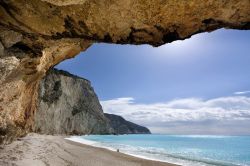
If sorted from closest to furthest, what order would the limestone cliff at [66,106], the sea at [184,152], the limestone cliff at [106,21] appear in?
the limestone cliff at [106,21]
the sea at [184,152]
the limestone cliff at [66,106]

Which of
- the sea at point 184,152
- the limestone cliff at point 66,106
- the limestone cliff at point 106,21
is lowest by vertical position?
the sea at point 184,152

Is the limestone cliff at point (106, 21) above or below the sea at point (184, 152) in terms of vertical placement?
above

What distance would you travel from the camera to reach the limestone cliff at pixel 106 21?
20.5 feet

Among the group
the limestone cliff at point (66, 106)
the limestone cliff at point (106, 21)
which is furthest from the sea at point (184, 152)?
the limestone cliff at point (106, 21)

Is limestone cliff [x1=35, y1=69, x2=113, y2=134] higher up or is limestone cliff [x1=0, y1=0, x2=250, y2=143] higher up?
limestone cliff [x1=35, y1=69, x2=113, y2=134]

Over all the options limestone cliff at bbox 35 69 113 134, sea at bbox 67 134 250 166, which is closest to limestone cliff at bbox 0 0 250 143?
sea at bbox 67 134 250 166

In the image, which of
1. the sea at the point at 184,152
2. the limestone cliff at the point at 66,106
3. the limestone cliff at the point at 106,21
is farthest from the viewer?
the limestone cliff at the point at 66,106

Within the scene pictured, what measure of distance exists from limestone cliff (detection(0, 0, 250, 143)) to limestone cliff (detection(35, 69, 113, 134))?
37.4 metres

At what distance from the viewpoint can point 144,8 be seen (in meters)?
6.41

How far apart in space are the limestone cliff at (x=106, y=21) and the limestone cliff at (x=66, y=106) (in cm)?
3743

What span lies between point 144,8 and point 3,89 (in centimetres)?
669

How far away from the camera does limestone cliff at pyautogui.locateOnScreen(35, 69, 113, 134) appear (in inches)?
2304

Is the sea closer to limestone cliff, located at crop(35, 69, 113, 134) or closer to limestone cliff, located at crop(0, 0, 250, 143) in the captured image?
Result: limestone cliff, located at crop(35, 69, 113, 134)

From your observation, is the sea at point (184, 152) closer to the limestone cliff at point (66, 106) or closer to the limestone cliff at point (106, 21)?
the limestone cliff at point (66, 106)
